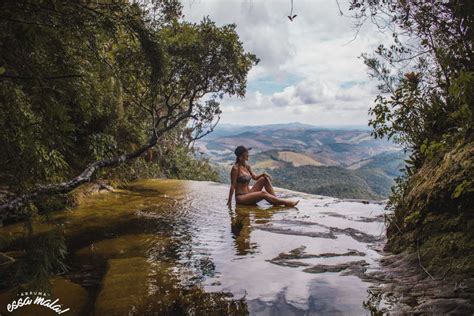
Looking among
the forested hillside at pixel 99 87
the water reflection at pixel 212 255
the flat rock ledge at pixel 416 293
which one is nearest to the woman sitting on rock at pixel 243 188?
the water reflection at pixel 212 255

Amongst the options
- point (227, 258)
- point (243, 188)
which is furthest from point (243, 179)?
point (227, 258)

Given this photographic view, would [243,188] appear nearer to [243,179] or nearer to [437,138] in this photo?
[243,179]

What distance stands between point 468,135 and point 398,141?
2.48 meters

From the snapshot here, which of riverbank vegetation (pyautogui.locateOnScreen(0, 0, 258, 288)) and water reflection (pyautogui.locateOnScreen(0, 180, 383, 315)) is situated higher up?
riverbank vegetation (pyautogui.locateOnScreen(0, 0, 258, 288))

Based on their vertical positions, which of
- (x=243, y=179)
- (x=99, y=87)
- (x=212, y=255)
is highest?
(x=99, y=87)

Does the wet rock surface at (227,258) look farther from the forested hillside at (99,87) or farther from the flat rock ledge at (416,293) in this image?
the forested hillside at (99,87)

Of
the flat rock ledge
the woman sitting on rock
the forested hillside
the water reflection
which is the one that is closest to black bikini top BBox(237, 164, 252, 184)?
the woman sitting on rock

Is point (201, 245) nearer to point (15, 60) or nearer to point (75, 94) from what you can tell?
point (75, 94)

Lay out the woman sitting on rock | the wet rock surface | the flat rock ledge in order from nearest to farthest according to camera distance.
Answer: the flat rock ledge → the wet rock surface → the woman sitting on rock

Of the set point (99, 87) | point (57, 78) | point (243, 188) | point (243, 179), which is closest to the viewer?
point (57, 78)

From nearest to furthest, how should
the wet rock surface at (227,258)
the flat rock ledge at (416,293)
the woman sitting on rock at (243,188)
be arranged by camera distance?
the flat rock ledge at (416,293) < the wet rock surface at (227,258) < the woman sitting on rock at (243,188)

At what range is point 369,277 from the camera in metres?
5.38

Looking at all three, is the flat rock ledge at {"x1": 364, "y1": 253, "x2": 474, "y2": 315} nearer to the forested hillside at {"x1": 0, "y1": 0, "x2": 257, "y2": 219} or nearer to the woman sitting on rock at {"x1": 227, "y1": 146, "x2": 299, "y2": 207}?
the forested hillside at {"x1": 0, "y1": 0, "x2": 257, "y2": 219}

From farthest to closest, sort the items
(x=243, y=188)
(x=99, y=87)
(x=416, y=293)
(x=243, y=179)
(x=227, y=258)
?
(x=243, y=188), (x=243, y=179), (x=99, y=87), (x=227, y=258), (x=416, y=293)
